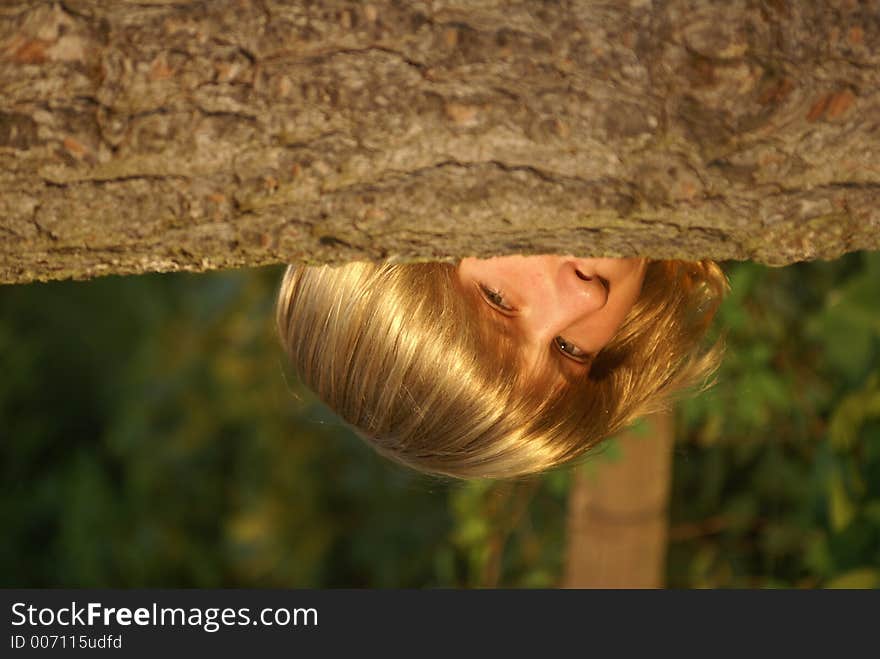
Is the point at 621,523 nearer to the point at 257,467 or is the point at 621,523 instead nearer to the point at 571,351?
the point at 571,351

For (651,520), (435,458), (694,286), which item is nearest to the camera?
(435,458)

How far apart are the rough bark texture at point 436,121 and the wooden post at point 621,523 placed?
1613 millimetres

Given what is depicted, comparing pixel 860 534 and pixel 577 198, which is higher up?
pixel 860 534

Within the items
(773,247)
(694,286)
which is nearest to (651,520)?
(694,286)

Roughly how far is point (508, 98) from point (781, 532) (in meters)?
2.33

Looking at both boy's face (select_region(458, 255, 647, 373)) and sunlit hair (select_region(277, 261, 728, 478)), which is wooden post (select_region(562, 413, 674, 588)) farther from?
boy's face (select_region(458, 255, 647, 373))

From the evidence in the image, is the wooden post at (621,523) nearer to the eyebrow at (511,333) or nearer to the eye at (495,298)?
the eyebrow at (511,333)

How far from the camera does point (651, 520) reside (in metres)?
2.56

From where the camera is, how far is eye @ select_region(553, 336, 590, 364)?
1.33m

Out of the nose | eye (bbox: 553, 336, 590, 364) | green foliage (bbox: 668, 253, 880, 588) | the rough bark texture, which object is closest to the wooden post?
green foliage (bbox: 668, 253, 880, 588)

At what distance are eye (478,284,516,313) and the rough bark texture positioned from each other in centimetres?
28

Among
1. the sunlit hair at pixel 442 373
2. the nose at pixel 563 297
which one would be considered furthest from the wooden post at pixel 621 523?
the nose at pixel 563 297

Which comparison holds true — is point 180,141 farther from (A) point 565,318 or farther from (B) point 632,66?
(A) point 565,318

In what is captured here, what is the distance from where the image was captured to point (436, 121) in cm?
89
